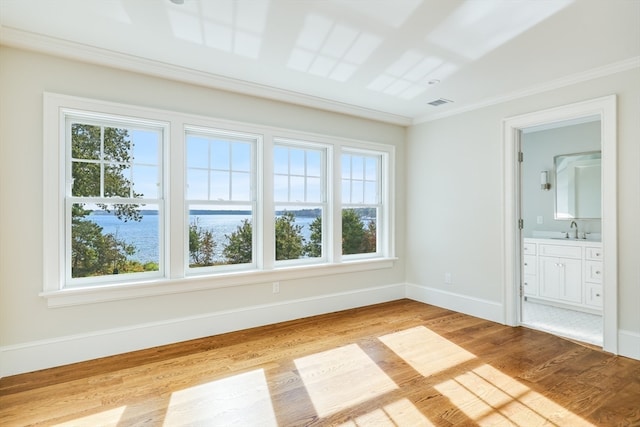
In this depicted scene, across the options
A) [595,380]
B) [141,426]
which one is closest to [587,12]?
[595,380]

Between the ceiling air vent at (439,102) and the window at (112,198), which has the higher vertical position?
the ceiling air vent at (439,102)

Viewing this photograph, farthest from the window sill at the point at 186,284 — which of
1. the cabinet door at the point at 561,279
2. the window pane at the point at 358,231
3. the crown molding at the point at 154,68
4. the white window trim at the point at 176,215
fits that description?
the cabinet door at the point at 561,279

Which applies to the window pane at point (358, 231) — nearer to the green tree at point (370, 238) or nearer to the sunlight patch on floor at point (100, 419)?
the green tree at point (370, 238)

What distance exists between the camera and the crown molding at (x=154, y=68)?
2678mm

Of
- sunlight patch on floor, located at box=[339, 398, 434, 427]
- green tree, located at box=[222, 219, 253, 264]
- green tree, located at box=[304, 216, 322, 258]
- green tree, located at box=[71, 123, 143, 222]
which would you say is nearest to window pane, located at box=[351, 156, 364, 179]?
green tree, located at box=[304, 216, 322, 258]

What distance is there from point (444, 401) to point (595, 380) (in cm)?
128

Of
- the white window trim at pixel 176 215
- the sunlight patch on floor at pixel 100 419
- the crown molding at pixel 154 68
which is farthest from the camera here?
the white window trim at pixel 176 215

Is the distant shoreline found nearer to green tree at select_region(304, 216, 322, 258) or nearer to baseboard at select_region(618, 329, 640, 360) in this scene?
green tree at select_region(304, 216, 322, 258)

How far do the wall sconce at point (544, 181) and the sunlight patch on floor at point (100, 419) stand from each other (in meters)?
5.83

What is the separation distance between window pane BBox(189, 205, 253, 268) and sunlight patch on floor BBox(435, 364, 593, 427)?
239cm

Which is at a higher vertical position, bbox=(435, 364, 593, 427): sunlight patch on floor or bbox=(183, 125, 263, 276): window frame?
bbox=(183, 125, 263, 276): window frame

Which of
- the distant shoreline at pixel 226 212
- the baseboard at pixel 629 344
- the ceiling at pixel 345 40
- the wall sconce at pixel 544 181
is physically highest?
the ceiling at pixel 345 40

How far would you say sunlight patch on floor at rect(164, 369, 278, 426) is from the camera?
84.2 inches

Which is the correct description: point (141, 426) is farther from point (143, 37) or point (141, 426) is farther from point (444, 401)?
point (143, 37)
